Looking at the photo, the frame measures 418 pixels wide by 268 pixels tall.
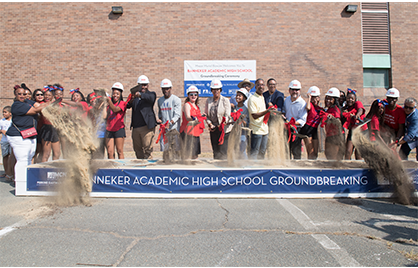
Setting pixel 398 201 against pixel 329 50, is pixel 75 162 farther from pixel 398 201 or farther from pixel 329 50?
pixel 329 50

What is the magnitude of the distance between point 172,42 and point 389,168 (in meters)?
10.3

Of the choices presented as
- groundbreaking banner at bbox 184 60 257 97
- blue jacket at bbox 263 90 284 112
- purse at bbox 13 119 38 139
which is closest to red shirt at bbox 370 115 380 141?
blue jacket at bbox 263 90 284 112

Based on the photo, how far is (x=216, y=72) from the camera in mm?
12656

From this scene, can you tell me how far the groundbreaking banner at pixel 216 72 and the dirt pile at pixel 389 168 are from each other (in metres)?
7.99

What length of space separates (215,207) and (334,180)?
7.11 ft

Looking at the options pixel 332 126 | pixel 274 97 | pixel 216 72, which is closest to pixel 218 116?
pixel 274 97

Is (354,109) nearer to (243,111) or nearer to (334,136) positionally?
(334,136)

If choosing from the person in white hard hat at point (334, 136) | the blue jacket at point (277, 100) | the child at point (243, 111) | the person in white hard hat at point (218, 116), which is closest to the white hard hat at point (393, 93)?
the person in white hard hat at point (334, 136)

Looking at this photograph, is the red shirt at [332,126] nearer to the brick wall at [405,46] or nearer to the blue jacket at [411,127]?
the blue jacket at [411,127]

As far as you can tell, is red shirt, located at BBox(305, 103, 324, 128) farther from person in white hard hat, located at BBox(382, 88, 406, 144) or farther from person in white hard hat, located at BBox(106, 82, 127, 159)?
person in white hard hat, located at BBox(106, 82, 127, 159)

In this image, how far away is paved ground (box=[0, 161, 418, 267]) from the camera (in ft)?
9.20

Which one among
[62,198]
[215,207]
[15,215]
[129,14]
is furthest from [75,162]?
[129,14]

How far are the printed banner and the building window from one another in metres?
9.72

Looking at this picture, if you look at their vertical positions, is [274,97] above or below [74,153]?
above
